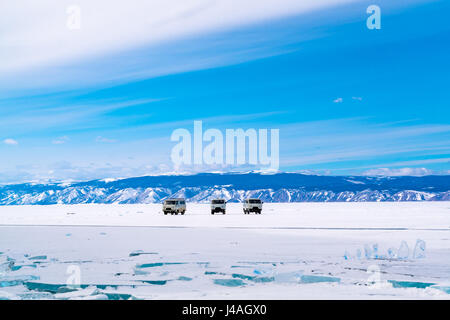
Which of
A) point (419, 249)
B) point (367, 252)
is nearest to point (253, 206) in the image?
point (419, 249)

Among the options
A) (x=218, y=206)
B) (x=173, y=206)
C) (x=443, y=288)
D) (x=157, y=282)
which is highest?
(x=443, y=288)

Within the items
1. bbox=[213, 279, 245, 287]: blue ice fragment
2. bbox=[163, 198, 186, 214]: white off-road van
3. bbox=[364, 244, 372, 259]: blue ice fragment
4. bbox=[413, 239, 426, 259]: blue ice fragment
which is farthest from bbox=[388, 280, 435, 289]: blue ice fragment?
bbox=[163, 198, 186, 214]: white off-road van

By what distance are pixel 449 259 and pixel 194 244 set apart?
11.6 meters

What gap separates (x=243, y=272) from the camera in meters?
15.5

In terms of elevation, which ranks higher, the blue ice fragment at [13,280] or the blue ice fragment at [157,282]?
the blue ice fragment at [157,282]

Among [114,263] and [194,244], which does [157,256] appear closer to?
[114,263]

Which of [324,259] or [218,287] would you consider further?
[324,259]

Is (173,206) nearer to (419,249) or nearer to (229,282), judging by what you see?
(419,249)

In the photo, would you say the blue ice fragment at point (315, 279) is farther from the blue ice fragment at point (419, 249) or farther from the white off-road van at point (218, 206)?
the white off-road van at point (218, 206)

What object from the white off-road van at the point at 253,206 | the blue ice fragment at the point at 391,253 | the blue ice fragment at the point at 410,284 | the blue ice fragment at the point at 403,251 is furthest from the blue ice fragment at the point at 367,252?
the white off-road van at the point at 253,206

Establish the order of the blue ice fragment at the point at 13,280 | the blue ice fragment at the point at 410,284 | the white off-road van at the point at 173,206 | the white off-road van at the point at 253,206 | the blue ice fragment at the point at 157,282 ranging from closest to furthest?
the blue ice fragment at the point at 410,284
the blue ice fragment at the point at 157,282
the blue ice fragment at the point at 13,280
the white off-road van at the point at 173,206
the white off-road van at the point at 253,206

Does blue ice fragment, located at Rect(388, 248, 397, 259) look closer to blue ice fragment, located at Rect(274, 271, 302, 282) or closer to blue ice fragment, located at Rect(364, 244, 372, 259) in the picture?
blue ice fragment, located at Rect(364, 244, 372, 259)
